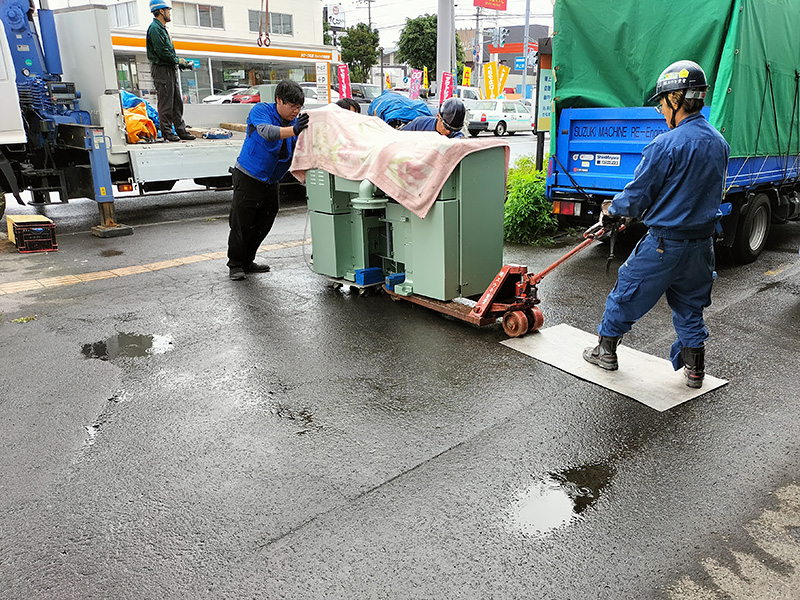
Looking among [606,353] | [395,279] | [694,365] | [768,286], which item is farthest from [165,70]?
[694,365]

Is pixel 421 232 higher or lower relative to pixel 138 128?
lower

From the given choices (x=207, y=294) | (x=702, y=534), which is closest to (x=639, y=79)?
(x=207, y=294)

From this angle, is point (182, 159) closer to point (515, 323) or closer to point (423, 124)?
point (423, 124)

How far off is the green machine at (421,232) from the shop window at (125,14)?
35.9 metres

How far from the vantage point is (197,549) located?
2.72m

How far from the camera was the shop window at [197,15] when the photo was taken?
37094 mm

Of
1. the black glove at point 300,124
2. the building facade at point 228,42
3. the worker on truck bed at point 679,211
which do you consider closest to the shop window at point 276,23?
the building facade at point 228,42

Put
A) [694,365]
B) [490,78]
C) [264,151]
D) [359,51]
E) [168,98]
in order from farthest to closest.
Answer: [359,51]
[490,78]
[168,98]
[264,151]
[694,365]

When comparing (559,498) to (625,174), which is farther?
(625,174)

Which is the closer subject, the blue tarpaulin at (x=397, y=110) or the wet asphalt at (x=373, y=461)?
the wet asphalt at (x=373, y=461)

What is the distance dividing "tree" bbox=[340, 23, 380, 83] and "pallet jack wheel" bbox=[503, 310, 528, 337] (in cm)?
4097

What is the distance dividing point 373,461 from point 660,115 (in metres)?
5.11

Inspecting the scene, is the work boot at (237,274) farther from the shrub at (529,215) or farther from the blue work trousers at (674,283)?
the blue work trousers at (674,283)

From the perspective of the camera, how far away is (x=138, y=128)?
32.2ft
